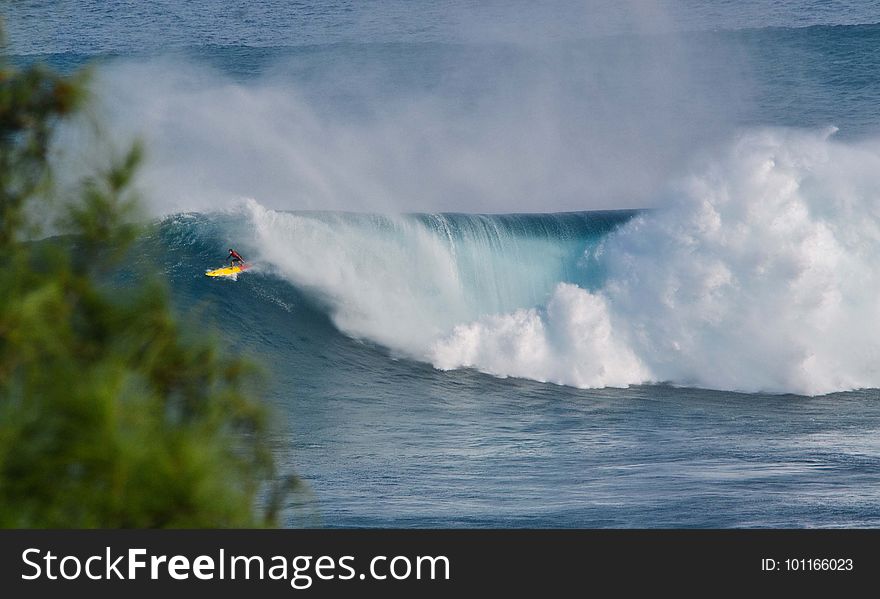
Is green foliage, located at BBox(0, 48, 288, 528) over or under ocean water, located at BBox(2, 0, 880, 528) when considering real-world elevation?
under

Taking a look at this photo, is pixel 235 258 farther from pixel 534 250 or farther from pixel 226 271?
pixel 534 250

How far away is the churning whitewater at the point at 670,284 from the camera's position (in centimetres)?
1931

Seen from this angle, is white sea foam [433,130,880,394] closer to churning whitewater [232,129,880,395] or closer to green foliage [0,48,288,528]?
churning whitewater [232,129,880,395]

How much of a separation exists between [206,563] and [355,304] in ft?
57.9

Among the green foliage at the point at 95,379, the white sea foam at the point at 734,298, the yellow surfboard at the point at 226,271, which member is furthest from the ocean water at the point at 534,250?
the yellow surfboard at the point at 226,271

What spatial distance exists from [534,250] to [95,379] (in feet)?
66.6

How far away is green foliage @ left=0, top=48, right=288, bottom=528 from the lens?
2801mm

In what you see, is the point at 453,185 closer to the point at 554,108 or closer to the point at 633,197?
the point at 633,197

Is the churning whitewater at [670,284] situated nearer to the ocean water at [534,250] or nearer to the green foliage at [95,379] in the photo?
the ocean water at [534,250]

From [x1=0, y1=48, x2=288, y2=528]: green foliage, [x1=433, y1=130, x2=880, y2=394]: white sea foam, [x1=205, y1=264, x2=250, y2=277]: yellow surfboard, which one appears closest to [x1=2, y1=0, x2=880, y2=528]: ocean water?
[x1=433, y1=130, x2=880, y2=394]: white sea foam

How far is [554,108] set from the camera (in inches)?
1372

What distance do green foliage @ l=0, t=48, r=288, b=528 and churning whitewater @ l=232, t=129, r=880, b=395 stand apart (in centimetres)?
1565

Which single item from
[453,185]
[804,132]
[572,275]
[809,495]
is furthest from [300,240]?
[809,495]

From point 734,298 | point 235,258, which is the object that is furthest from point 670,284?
point 235,258
